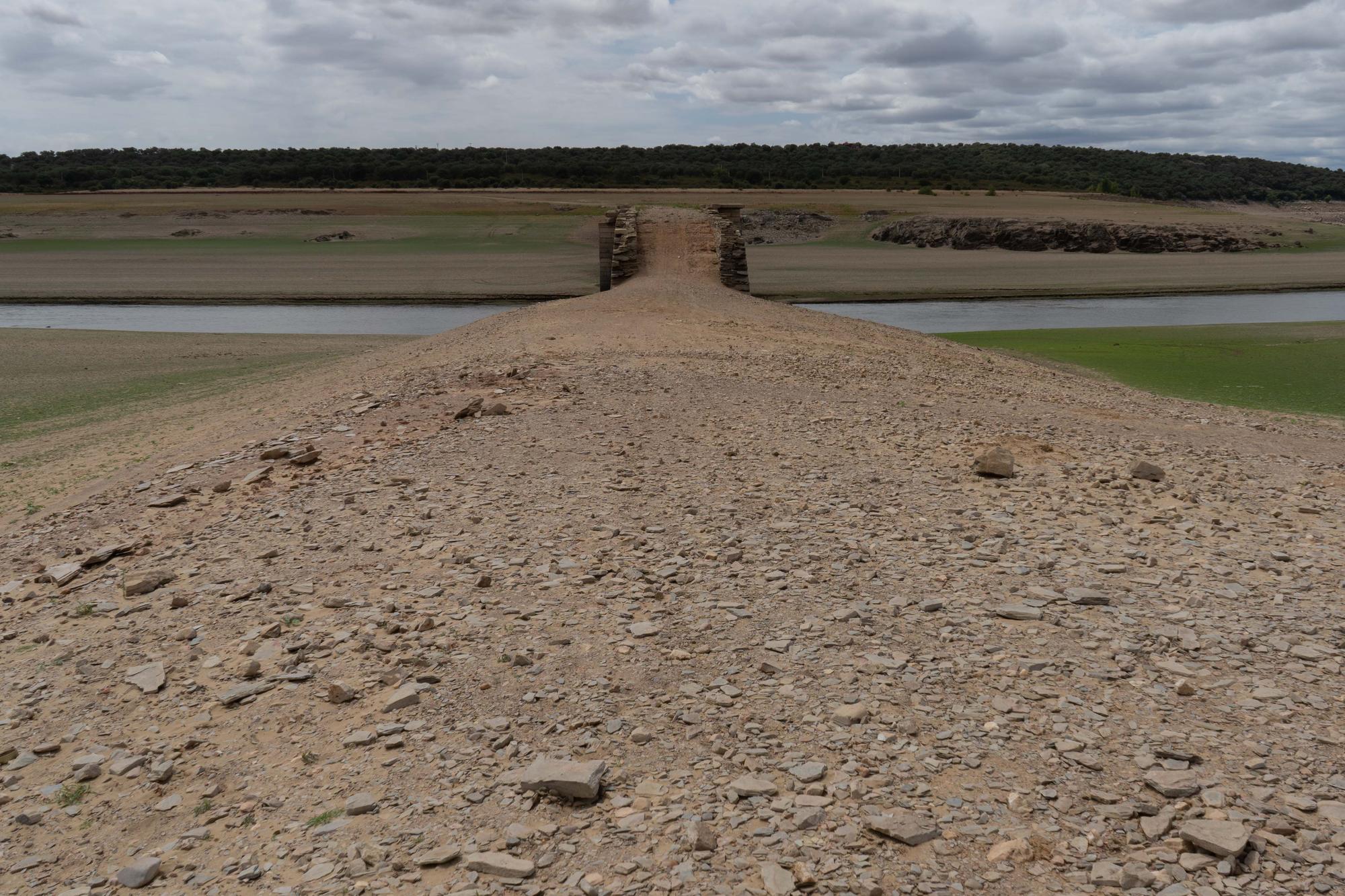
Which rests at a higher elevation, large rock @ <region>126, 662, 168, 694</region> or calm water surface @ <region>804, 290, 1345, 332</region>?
calm water surface @ <region>804, 290, 1345, 332</region>

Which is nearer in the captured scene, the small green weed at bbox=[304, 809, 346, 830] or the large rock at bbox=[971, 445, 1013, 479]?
the small green weed at bbox=[304, 809, 346, 830]

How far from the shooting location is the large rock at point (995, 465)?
7.24 m

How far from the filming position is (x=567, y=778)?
3.67 m

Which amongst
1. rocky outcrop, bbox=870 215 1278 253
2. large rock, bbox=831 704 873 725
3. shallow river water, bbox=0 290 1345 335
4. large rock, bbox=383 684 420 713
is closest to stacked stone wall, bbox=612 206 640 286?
shallow river water, bbox=0 290 1345 335

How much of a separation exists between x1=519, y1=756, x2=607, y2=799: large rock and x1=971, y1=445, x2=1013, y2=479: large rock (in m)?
4.36

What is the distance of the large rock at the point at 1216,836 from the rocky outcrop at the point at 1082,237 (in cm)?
3948

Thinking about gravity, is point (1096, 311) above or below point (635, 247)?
below

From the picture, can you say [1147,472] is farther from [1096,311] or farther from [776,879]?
[1096,311]

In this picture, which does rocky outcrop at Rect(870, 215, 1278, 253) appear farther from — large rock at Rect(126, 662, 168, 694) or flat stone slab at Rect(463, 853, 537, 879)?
flat stone slab at Rect(463, 853, 537, 879)

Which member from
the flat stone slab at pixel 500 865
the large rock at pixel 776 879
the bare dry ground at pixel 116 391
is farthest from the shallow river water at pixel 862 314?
the flat stone slab at pixel 500 865

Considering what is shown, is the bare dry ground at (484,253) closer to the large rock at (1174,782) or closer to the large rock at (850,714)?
the large rock at (850,714)

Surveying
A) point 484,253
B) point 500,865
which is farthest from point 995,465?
point 484,253

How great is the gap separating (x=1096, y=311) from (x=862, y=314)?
6.57 m

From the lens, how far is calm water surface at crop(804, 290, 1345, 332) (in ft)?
82.4
